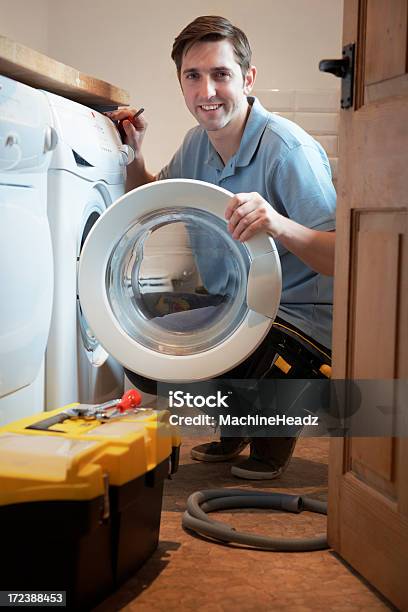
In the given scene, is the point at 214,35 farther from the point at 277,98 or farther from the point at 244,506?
the point at 244,506

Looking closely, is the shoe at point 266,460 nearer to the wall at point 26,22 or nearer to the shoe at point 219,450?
the shoe at point 219,450

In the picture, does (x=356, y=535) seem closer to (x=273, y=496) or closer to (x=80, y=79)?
(x=273, y=496)

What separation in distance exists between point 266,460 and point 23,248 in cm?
88

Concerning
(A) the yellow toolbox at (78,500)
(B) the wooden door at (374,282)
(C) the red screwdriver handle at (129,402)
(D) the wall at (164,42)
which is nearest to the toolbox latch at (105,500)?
(A) the yellow toolbox at (78,500)

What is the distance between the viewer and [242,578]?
1587 millimetres

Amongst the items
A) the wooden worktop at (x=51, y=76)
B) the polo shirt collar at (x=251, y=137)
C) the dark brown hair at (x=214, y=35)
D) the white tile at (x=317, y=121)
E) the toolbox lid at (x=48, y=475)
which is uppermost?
the dark brown hair at (x=214, y=35)

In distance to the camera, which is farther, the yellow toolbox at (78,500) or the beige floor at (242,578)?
the beige floor at (242,578)

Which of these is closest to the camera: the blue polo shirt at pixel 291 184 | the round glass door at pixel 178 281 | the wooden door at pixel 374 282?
the wooden door at pixel 374 282

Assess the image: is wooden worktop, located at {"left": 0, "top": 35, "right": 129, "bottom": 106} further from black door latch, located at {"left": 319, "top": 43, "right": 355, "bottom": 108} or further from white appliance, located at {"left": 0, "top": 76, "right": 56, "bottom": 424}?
black door latch, located at {"left": 319, "top": 43, "right": 355, "bottom": 108}

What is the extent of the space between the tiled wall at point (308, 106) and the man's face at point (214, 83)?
867mm

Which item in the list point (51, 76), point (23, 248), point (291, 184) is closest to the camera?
point (23, 248)

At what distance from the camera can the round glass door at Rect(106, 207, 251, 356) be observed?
2.09 meters

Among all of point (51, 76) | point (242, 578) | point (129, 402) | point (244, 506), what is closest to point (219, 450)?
point (244, 506)

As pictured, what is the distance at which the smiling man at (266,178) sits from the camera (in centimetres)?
225
